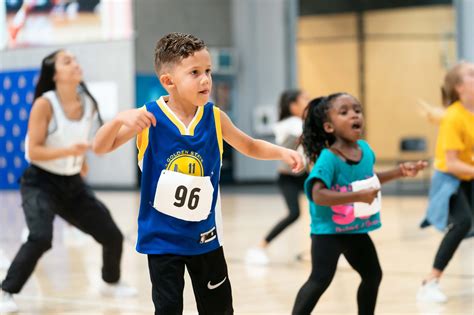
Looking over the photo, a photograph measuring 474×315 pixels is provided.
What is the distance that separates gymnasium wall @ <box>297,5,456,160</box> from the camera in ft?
76.3

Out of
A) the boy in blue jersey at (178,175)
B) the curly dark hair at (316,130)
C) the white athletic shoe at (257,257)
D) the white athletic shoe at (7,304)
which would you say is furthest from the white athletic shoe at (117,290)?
the boy in blue jersey at (178,175)

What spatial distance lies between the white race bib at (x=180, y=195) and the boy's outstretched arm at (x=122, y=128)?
221 millimetres

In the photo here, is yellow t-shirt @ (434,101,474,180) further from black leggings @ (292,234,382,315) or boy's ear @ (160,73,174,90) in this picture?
boy's ear @ (160,73,174,90)

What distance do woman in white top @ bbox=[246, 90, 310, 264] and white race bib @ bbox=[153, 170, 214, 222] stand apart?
4.01 m

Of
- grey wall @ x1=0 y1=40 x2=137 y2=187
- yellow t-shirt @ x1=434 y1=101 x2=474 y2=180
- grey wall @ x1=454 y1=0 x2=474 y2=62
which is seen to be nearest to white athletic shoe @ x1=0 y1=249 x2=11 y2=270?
yellow t-shirt @ x1=434 y1=101 x2=474 y2=180

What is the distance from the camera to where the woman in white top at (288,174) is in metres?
7.33

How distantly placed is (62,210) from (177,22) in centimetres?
1350

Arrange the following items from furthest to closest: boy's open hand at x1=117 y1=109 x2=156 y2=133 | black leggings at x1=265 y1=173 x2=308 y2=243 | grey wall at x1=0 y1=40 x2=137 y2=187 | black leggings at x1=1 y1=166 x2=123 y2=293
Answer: grey wall at x1=0 y1=40 x2=137 y2=187
black leggings at x1=265 y1=173 x2=308 y2=243
black leggings at x1=1 y1=166 x2=123 y2=293
boy's open hand at x1=117 y1=109 x2=156 y2=133

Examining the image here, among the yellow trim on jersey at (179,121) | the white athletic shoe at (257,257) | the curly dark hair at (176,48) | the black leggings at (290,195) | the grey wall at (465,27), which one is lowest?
the white athletic shoe at (257,257)

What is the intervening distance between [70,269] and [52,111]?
208cm

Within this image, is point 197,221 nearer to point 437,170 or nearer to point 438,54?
point 437,170

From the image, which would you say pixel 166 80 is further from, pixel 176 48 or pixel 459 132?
pixel 459 132

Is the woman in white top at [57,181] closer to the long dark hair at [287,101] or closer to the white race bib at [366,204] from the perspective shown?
the white race bib at [366,204]

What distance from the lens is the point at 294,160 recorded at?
3518 mm
